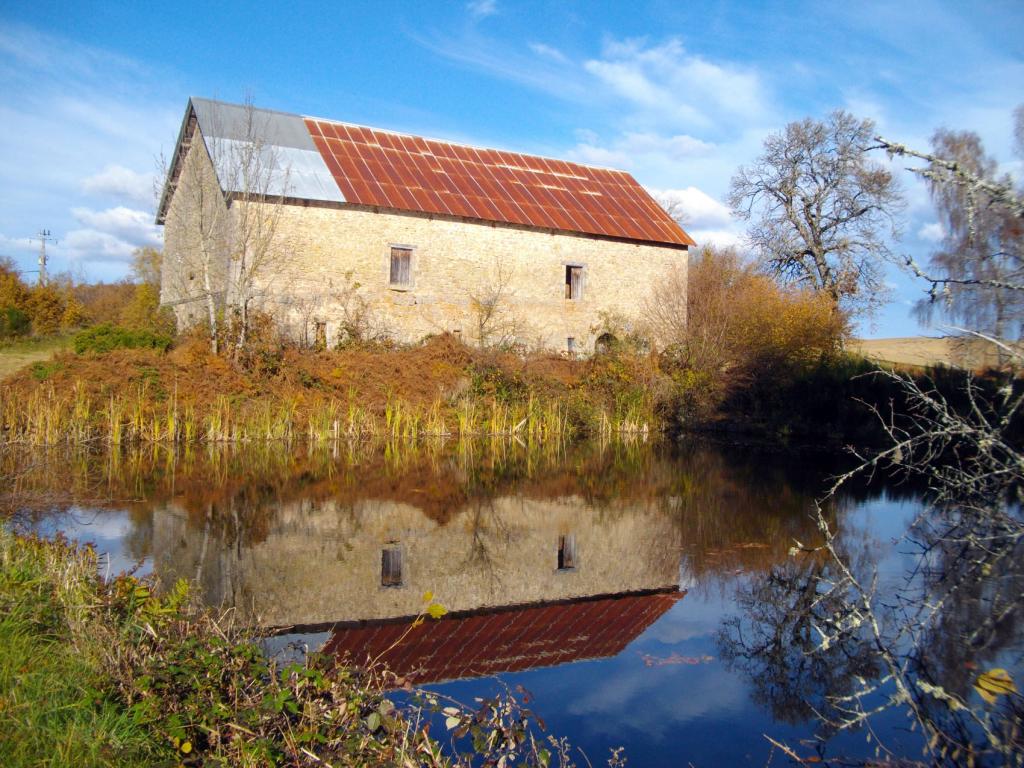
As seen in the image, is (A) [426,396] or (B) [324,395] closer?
(B) [324,395]

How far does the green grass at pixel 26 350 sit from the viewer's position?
2214 cm

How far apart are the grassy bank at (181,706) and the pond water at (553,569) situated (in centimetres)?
106

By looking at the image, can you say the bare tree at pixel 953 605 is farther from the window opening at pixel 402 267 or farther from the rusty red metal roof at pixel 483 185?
the rusty red metal roof at pixel 483 185

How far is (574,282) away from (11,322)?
17.7 m

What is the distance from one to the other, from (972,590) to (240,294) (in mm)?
17882

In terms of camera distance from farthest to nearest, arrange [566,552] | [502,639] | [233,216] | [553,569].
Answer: [233,216]
[566,552]
[553,569]
[502,639]

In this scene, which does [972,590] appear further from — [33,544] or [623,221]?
[623,221]

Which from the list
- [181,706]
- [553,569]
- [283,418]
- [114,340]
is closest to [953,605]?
[553,569]

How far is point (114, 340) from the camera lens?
19625mm

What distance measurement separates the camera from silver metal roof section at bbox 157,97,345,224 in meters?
22.1

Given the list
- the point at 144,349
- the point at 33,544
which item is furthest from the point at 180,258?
the point at 33,544

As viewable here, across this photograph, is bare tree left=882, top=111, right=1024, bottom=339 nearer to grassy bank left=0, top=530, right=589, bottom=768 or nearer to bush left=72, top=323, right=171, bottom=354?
grassy bank left=0, top=530, right=589, bottom=768

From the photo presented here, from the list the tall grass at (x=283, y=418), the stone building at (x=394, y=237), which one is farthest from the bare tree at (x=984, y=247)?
the stone building at (x=394, y=237)

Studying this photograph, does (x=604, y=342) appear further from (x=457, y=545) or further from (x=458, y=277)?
(x=457, y=545)
